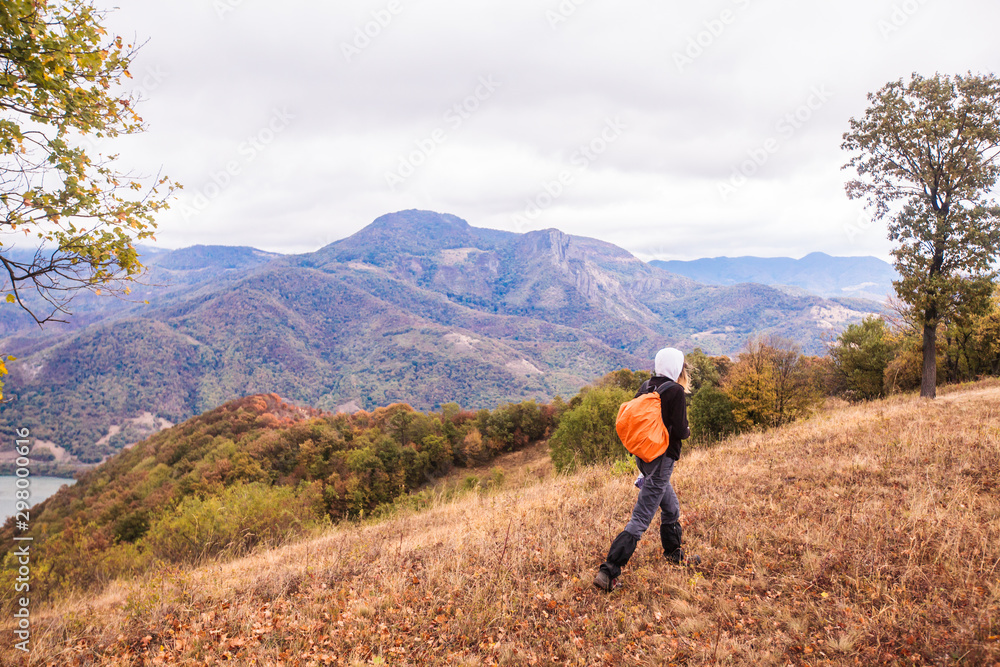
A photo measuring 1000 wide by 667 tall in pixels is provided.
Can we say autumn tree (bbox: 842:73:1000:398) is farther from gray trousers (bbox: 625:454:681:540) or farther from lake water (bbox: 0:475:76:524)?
lake water (bbox: 0:475:76:524)

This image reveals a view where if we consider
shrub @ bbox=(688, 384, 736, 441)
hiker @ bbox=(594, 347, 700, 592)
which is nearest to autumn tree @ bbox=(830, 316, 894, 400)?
shrub @ bbox=(688, 384, 736, 441)

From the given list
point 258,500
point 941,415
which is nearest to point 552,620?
point 941,415

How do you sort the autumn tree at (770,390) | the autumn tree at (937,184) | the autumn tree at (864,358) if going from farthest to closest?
the autumn tree at (864,358), the autumn tree at (770,390), the autumn tree at (937,184)

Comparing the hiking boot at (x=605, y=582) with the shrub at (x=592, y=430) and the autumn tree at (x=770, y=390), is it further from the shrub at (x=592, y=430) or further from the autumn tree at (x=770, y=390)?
the shrub at (x=592, y=430)

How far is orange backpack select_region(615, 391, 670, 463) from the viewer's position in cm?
404

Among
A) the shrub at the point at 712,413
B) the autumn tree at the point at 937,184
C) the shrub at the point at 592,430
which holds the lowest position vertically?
the shrub at the point at 592,430

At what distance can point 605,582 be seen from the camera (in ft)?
13.6

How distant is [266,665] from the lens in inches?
138

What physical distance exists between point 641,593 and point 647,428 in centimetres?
157

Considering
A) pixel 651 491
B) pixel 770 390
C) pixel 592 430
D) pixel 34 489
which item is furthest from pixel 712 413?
pixel 34 489

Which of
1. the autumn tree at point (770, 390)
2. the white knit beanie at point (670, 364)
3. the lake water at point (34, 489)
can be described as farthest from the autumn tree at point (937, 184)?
the lake water at point (34, 489)

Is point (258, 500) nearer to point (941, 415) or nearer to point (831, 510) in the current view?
point (831, 510)

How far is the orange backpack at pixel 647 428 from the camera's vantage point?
4.04 m

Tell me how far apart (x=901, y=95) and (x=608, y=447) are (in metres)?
22.3
